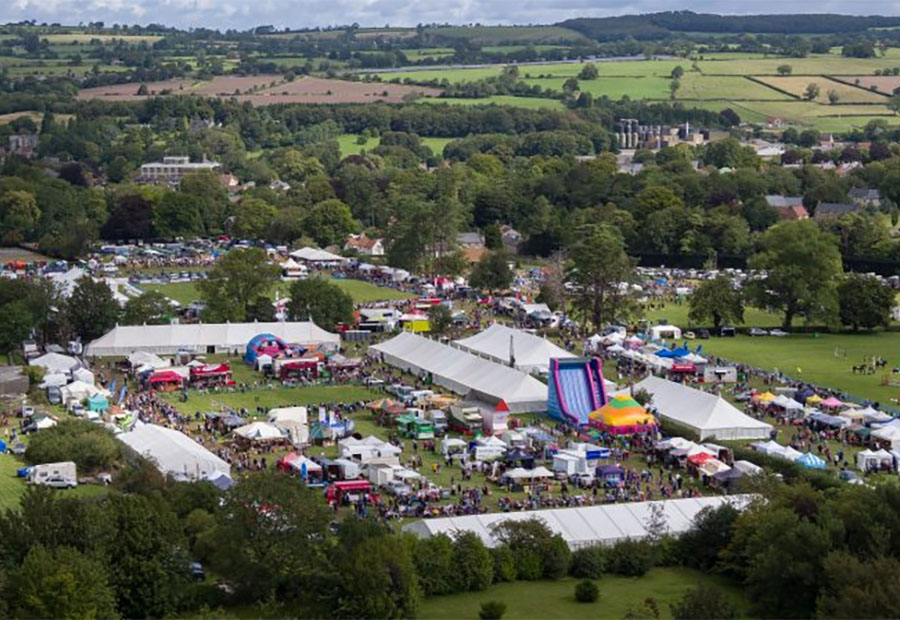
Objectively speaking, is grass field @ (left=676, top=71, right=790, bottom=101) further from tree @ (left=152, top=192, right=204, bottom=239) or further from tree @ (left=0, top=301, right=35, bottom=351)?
tree @ (left=0, top=301, right=35, bottom=351)

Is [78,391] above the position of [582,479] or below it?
below

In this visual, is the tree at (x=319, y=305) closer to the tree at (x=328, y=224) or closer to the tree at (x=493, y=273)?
the tree at (x=493, y=273)

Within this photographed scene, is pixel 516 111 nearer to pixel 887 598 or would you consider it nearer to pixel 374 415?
pixel 374 415

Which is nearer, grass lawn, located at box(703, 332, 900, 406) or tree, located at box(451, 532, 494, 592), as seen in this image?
tree, located at box(451, 532, 494, 592)

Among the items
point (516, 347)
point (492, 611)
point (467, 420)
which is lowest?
point (516, 347)

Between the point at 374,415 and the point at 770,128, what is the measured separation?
103887 millimetres

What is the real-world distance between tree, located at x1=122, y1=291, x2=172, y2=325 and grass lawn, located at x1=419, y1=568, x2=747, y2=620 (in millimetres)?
26800

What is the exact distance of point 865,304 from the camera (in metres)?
53.0

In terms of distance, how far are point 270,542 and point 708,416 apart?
1534 centimetres

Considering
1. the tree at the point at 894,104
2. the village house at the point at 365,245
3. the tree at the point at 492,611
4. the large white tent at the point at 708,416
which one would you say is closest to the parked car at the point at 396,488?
the tree at the point at 492,611

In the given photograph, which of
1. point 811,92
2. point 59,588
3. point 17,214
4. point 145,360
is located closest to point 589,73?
point 811,92

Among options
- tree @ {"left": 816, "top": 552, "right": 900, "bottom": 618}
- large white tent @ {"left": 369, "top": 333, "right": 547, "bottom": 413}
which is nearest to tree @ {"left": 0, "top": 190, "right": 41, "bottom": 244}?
large white tent @ {"left": 369, "top": 333, "right": 547, "bottom": 413}

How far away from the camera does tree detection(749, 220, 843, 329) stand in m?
53.1

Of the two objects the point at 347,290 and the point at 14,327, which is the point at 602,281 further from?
the point at 14,327
